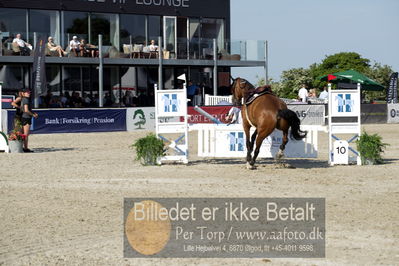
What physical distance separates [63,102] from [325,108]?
13434 millimetres

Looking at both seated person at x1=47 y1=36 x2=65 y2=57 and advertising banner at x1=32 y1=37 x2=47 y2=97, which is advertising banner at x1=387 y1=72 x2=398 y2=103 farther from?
advertising banner at x1=32 y1=37 x2=47 y2=97

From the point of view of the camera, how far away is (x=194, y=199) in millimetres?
11852

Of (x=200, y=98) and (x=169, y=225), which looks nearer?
(x=169, y=225)

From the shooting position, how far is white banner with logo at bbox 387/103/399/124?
4162 centimetres

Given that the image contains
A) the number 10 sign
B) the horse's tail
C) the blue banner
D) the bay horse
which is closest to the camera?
the horse's tail

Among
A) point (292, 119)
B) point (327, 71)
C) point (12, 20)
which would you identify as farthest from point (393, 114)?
point (327, 71)

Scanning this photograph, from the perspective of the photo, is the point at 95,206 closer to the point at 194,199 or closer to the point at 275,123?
the point at 194,199

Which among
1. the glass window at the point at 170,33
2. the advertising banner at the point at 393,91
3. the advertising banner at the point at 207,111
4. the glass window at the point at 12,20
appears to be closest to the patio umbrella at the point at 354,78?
the advertising banner at the point at 393,91

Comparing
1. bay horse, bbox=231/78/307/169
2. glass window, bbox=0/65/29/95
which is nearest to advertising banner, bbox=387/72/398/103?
glass window, bbox=0/65/29/95

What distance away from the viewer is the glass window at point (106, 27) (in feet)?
144

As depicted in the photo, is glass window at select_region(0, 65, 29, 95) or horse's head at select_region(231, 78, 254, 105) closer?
horse's head at select_region(231, 78, 254, 105)

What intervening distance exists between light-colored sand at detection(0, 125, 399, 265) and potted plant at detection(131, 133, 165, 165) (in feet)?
1.10

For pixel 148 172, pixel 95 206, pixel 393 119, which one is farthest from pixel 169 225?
pixel 393 119

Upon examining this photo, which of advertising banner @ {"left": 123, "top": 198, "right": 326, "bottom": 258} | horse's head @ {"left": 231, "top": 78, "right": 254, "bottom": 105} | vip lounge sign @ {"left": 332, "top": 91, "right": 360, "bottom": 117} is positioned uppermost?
horse's head @ {"left": 231, "top": 78, "right": 254, "bottom": 105}
